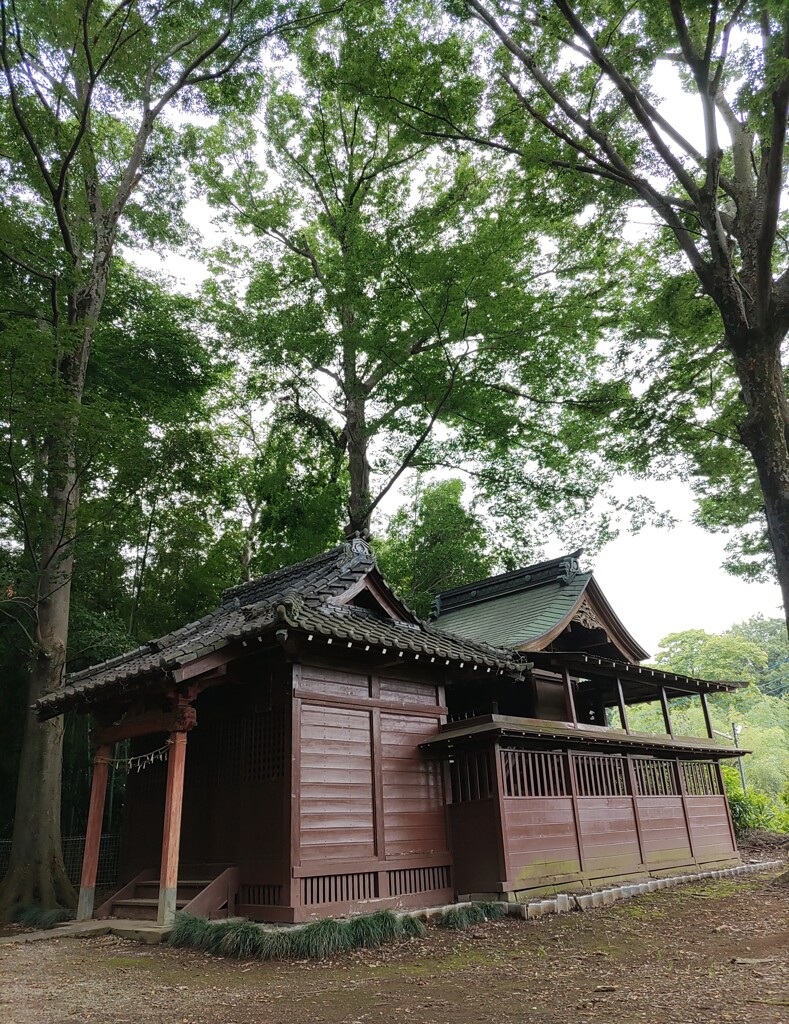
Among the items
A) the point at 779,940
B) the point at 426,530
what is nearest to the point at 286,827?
the point at 779,940

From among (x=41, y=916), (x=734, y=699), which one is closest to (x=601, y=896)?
(x=41, y=916)

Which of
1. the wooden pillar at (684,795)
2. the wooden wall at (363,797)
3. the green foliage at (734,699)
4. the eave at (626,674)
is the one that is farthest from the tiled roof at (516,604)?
the green foliage at (734,699)

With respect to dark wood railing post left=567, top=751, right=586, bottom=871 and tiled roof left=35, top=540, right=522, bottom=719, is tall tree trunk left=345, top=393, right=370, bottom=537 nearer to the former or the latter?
tiled roof left=35, top=540, right=522, bottom=719

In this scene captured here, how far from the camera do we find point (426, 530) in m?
24.8

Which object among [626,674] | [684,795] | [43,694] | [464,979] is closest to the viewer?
[464,979]

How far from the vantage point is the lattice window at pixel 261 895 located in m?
8.49

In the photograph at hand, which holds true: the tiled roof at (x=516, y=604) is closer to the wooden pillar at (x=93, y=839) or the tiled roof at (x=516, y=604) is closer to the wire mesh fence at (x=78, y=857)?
the wooden pillar at (x=93, y=839)

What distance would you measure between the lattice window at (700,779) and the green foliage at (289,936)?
859 centimetres

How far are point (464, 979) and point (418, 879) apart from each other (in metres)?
3.61

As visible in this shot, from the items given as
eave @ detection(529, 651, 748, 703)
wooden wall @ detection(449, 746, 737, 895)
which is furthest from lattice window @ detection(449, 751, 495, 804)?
eave @ detection(529, 651, 748, 703)

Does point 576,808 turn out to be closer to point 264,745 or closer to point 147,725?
point 264,745

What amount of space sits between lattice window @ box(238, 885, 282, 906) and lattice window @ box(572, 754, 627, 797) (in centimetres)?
529

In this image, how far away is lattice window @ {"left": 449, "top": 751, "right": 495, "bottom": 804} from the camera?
404 inches

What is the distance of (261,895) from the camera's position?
8.74 m
